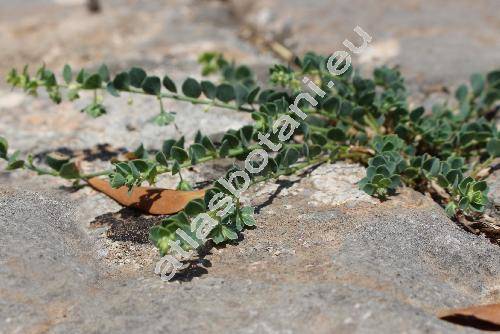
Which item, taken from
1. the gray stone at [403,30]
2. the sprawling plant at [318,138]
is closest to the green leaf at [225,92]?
the sprawling plant at [318,138]

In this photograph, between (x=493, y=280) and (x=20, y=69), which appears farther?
(x=20, y=69)

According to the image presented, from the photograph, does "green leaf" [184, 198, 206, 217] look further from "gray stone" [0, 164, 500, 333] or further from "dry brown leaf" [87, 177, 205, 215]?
"dry brown leaf" [87, 177, 205, 215]

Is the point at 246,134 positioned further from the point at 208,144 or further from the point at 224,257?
the point at 224,257

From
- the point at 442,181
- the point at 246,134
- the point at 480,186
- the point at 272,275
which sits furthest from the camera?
the point at 246,134

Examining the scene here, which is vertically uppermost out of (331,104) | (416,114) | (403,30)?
(403,30)

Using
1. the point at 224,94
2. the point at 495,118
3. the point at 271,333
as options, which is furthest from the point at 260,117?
the point at 495,118

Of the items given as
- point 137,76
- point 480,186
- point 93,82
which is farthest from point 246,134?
point 480,186

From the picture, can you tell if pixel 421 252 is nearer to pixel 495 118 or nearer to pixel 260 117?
pixel 260 117
